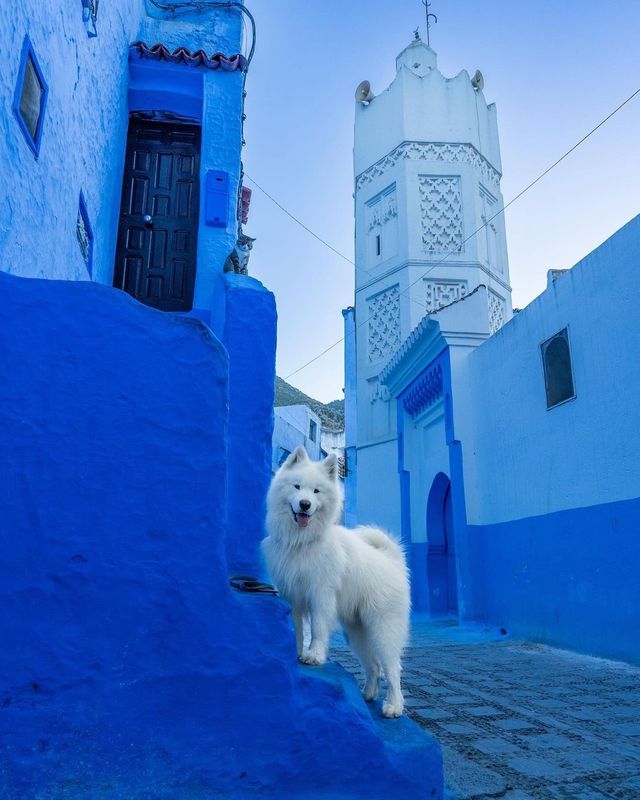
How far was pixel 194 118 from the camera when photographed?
20.1ft

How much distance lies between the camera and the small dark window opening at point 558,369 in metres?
7.43

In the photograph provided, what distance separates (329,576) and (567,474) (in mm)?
5505

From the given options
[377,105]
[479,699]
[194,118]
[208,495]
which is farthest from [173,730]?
[377,105]

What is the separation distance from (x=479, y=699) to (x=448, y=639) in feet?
13.2

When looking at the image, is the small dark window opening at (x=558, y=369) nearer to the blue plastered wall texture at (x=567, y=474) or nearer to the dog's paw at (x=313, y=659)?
the blue plastered wall texture at (x=567, y=474)

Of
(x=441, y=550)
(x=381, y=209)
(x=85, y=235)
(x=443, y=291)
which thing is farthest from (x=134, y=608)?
(x=381, y=209)

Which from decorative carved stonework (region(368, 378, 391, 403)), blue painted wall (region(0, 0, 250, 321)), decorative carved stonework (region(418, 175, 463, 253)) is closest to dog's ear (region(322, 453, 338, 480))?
blue painted wall (region(0, 0, 250, 321))

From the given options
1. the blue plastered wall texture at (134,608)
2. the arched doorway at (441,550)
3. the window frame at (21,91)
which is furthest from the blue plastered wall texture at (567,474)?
the window frame at (21,91)

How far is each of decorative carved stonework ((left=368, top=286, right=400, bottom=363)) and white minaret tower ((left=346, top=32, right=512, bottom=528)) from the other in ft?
0.09

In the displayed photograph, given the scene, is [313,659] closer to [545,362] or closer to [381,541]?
[381,541]

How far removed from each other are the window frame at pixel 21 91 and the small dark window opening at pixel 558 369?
6.25 meters

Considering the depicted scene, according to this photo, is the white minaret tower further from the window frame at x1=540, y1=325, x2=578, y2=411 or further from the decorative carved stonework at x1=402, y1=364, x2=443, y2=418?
the window frame at x1=540, y1=325, x2=578, y2=411

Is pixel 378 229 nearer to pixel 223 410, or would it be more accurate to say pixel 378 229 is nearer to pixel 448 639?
pixel 448 639

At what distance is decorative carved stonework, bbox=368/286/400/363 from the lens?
14781mm
